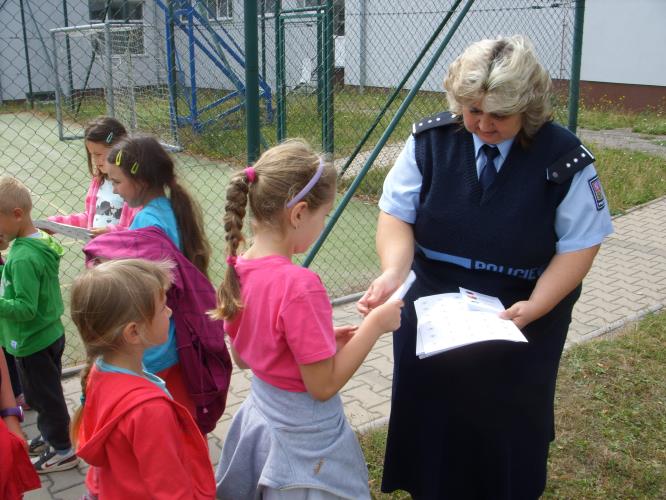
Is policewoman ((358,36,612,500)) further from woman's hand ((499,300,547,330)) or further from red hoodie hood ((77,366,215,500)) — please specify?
red hoodie hood ((77,366,215,500))

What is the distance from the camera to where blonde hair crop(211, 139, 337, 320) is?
5.82ft

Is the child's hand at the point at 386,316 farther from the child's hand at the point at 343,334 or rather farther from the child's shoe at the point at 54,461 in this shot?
the child's shoe at the point at 54,461

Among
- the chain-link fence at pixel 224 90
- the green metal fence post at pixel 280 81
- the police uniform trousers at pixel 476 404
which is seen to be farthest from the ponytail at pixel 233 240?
the green metal fence post at pixel 280 81

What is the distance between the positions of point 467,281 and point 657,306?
3476 millimetres

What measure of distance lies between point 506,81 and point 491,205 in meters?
0.35

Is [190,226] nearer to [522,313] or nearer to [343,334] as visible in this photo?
[343,334]

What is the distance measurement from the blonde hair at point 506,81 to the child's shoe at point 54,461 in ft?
7.50

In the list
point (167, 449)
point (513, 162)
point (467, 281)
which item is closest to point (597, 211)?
point (513, 162)

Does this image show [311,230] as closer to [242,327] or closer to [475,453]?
[242,327]

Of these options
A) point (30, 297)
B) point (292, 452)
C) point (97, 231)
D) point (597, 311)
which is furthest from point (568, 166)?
point (597, 311)

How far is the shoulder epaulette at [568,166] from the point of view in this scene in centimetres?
186

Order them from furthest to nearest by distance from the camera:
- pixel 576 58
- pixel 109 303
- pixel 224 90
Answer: pixel 224 90
pixel 576 58
pixel 109 303

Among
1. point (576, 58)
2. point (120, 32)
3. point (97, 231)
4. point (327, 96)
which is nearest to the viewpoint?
point (97, 231)

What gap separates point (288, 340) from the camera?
5.43 ft
